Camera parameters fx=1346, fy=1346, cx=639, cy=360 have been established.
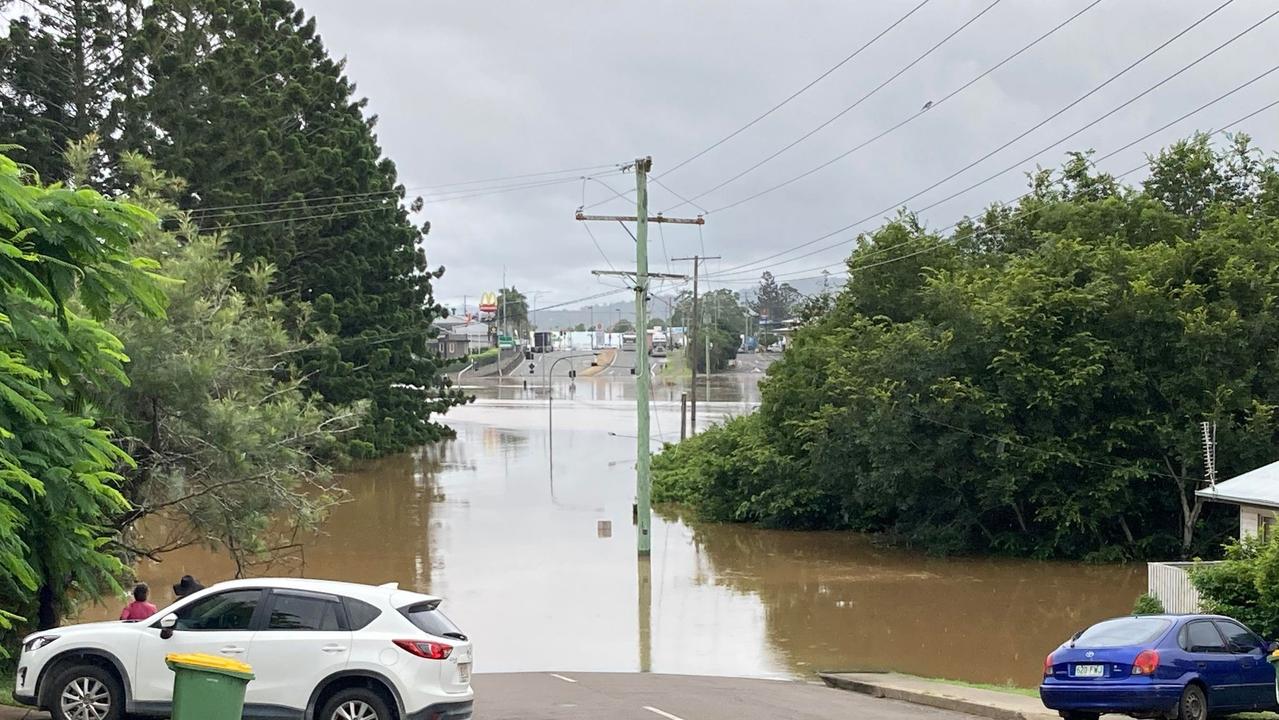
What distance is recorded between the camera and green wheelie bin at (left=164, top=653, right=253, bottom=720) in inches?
355

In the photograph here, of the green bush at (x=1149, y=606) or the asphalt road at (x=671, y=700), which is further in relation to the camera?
the green bush at (x=1149, y=606)

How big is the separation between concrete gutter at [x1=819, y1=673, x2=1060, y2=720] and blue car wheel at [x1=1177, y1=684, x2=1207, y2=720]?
1404 mm

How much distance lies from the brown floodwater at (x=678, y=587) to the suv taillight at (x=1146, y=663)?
348 inches

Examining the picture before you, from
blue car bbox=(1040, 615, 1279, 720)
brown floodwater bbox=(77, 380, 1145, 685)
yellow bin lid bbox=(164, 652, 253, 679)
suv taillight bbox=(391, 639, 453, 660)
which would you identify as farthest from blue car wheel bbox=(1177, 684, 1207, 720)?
yellow bin lid bbox=(164, 652, 253, 679)

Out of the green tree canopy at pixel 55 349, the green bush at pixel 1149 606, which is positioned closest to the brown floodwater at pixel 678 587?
the green bush at pixel 1149 606

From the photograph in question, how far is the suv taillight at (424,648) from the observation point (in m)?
11.4

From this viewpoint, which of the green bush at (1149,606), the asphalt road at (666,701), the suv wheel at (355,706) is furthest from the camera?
the green bush at (1149,606)

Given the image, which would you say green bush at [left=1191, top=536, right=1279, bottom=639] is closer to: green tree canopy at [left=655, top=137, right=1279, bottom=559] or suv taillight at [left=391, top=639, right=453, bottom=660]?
suv taillight at [left=391, top=639, right=453, bottom=660]

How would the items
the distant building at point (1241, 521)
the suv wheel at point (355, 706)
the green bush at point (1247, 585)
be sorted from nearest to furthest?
the suv wheel at point (355, 706) < the green bush at point (1247, 585) < the distant building at point (1241, 521)

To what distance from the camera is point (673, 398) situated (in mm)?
121688

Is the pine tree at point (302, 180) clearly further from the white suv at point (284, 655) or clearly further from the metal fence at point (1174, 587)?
the white suv at point (284, 655)

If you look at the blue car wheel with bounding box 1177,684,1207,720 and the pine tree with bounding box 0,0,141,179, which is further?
the pine tree with bounding box 0,0,141,179

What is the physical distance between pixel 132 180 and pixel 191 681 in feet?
129

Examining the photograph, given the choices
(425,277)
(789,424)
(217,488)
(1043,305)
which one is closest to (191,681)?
(217,488)
